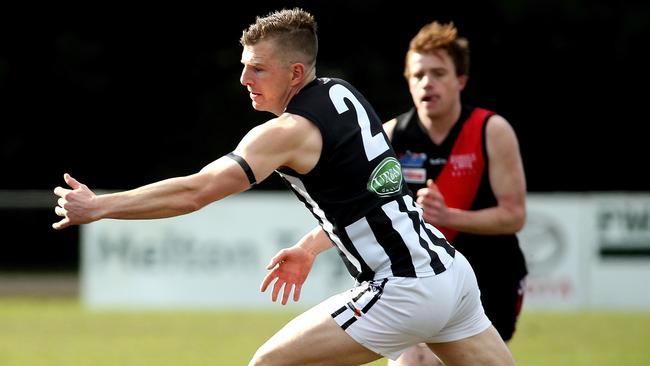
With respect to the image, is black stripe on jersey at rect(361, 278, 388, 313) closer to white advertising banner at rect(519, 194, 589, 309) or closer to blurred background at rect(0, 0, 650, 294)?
white advertising banner at rect(519, 194, 589, 309)

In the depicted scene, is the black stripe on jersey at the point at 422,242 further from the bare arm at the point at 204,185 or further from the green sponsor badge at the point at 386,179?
the bare arm at the point at 204,185

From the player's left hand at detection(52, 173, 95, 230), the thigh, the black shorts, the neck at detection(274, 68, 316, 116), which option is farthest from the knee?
the black shorts

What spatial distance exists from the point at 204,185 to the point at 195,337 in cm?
751

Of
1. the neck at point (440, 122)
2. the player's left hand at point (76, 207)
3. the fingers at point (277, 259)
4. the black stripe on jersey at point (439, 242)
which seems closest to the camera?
the player's left hand at point (76, 207)

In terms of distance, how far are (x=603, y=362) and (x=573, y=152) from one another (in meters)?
15.1

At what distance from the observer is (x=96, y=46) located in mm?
24344

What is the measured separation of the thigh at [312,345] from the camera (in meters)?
4.42

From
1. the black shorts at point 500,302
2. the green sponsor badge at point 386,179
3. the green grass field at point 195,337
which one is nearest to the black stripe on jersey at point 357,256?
the green sponsor badge at point 386,179

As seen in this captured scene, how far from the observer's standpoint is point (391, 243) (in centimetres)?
445

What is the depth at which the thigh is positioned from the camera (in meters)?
4.42

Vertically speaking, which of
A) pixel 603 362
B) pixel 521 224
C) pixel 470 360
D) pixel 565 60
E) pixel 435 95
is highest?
pixel 565 60

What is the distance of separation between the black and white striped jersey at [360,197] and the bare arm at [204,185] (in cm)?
8

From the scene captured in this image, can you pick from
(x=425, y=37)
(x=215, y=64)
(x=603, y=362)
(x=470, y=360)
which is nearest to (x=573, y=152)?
(x=215, y=64)

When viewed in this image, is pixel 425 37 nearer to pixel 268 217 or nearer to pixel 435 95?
pixel 435 95
